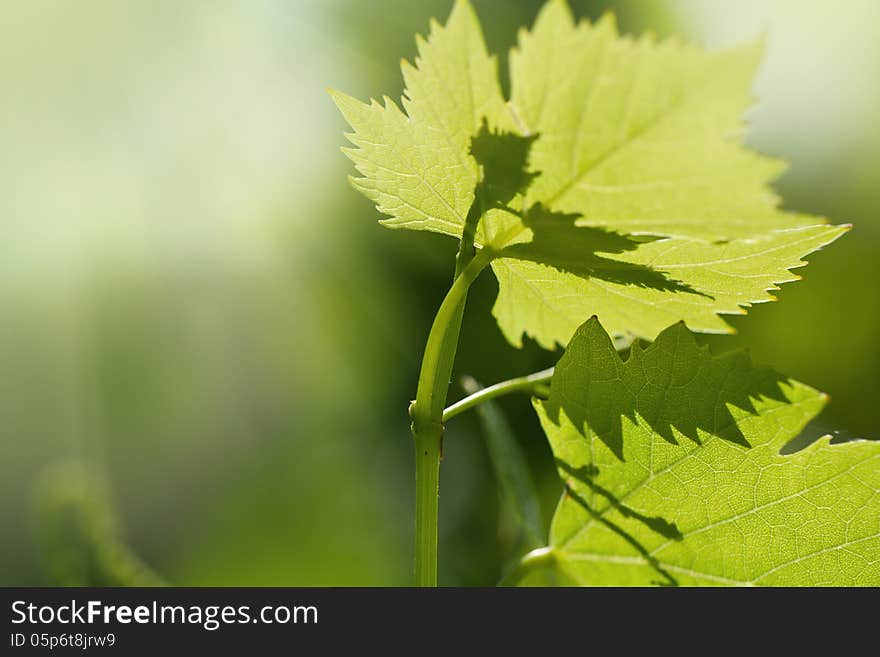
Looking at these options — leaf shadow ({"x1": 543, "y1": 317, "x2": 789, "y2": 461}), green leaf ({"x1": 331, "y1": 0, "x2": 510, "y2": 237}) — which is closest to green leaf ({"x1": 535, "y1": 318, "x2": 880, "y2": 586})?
leaf shadow ({"x1": 543, "y1": 317, "x2": 789, "y2": 461})

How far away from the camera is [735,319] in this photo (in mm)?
2268

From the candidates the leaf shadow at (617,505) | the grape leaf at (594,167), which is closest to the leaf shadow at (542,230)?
the grape leaf at (594,167)

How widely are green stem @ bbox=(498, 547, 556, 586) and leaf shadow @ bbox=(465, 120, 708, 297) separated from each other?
0.18 metres

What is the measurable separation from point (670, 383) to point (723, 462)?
0.17ft

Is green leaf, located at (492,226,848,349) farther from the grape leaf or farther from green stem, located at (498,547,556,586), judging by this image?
green stem, located at (498,547,556,586)

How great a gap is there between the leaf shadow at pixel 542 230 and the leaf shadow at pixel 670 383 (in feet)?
0.10

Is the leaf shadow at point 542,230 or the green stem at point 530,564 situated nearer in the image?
the leaf shadow at point 542,230

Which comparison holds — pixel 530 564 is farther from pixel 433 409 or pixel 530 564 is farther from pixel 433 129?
pixel 433 129

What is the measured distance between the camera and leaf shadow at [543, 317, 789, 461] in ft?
1.33

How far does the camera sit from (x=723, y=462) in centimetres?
41

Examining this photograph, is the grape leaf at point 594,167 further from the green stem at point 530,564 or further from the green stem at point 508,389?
the green stem at point 530,564

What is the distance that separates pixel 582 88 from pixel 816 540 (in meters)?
0.27

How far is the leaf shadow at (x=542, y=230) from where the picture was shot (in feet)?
1.16
